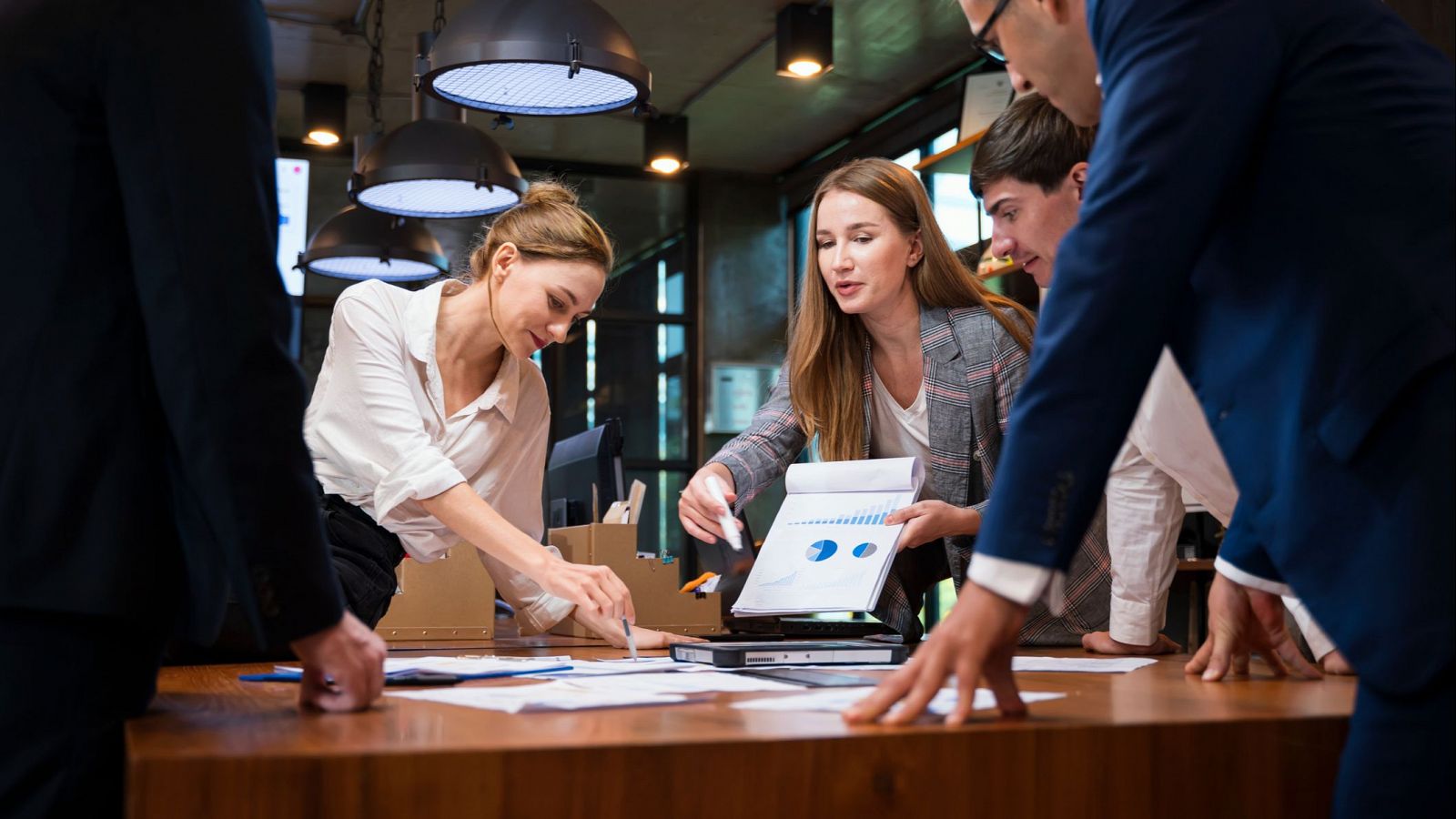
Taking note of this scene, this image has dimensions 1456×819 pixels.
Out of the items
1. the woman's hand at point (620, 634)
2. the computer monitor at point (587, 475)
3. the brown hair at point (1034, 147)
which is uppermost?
the brown hair at point (1034, 147)

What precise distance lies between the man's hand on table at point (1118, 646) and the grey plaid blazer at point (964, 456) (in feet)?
0.60

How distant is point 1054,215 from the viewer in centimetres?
209

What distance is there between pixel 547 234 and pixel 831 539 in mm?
953

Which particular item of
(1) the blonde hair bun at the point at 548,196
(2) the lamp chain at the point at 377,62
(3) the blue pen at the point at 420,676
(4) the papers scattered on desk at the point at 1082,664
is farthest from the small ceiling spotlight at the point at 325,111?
(4) the papers scattered on desk at the point at 1082,664

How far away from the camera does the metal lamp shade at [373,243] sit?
5125 millimetres

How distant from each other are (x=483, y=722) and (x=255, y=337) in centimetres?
33

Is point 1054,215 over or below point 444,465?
over

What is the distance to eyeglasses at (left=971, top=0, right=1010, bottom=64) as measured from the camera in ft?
Answer: 3.85

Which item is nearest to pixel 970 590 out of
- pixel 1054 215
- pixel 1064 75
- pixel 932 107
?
pixel 1064 75

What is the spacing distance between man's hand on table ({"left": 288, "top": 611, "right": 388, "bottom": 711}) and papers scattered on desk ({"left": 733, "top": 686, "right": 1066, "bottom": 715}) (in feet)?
0.96

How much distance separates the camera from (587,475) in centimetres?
349

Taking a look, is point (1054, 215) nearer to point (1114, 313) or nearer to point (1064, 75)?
point (1064, 75)

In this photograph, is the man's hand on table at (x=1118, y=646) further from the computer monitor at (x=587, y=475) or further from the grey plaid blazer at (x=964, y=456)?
the computer monitor at (x=587, y=475)

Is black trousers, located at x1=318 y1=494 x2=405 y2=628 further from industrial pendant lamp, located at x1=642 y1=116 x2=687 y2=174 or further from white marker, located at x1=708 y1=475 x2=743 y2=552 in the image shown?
industrial pendant lamp, located at x1=642 y1=116 x2=687 y2=174
